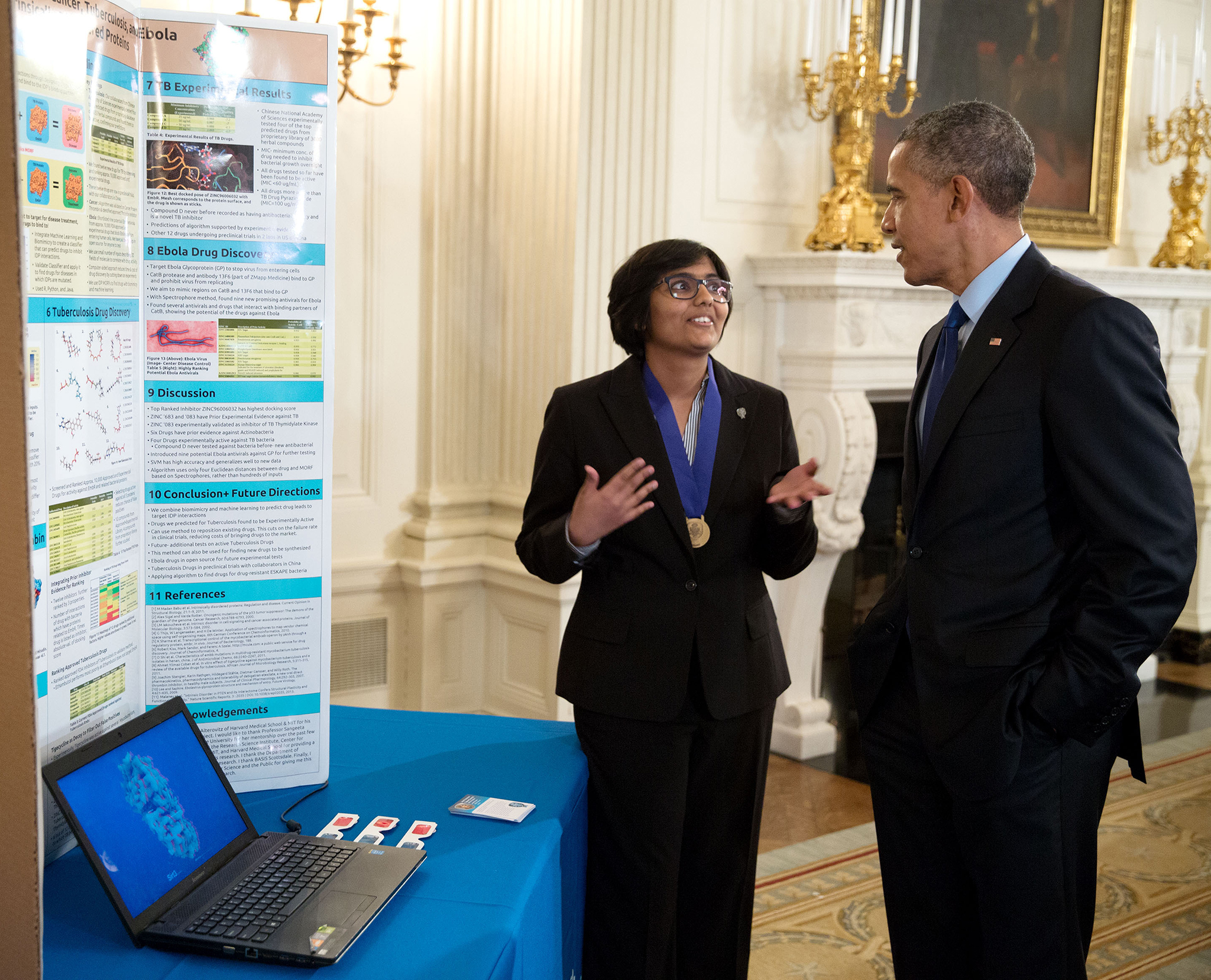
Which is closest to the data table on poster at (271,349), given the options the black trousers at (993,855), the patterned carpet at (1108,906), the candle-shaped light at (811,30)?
the black trousers at (993,855)

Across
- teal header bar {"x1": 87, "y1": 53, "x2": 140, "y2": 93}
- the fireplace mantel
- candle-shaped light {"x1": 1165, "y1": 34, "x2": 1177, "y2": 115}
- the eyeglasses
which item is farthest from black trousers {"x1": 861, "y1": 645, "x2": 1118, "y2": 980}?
candle-shaped light {"x1": 1165, "y1": 34, "x2": 1177, "y2": 115}

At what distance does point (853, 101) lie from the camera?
441 centimetres

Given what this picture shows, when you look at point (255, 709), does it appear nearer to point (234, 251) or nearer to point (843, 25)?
point (234, 251)

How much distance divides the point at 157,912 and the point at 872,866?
266 cm

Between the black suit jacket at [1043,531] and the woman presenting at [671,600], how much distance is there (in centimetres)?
33

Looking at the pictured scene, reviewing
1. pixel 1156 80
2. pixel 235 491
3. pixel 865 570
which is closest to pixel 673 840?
A: pixel 235 491

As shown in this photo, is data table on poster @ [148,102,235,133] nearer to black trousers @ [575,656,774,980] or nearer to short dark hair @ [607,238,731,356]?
short dark hair @ [607,238,731,356]

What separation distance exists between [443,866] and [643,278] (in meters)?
1.21

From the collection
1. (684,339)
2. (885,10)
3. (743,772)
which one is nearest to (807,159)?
(885,10)

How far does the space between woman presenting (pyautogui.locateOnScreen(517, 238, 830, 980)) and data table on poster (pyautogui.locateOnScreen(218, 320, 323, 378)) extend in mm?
524

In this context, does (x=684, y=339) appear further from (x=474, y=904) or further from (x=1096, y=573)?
(x=474, y=904)

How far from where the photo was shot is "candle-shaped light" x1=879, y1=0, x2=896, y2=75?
173 inches

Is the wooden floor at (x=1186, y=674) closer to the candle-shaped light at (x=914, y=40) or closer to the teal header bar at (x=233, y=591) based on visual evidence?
the candle-shaped light at (x=914, y=40)

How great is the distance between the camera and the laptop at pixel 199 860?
1.37 meters
